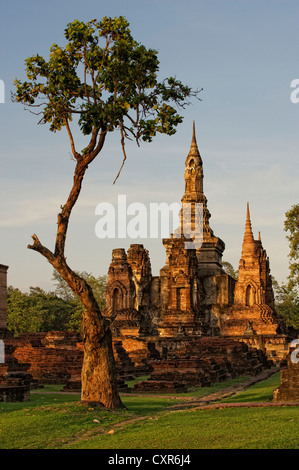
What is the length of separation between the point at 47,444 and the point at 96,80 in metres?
8.53

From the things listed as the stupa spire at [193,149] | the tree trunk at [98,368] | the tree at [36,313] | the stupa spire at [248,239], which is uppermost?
the stupa spire at [193,149]

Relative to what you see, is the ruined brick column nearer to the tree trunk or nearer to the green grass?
the tree trunk

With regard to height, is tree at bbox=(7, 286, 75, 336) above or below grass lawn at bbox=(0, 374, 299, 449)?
above

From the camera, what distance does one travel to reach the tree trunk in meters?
14.5

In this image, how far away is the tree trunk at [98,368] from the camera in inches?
569

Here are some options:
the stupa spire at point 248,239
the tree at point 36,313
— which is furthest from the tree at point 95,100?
the tree at point 36,313

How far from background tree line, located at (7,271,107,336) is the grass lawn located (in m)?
39.0

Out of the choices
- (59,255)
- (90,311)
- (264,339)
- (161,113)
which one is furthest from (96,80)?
(264,339)

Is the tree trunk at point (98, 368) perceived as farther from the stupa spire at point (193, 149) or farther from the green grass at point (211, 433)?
the stupa spire at point (193, 149)

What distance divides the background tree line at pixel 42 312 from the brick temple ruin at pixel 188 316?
1232 cm

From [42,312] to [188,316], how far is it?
1901 cm

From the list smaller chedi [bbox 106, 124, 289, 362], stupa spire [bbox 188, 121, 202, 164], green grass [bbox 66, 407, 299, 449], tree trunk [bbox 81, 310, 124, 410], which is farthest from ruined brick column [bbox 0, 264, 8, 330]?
stupa spire [bbox 188, 121, 202, 164]

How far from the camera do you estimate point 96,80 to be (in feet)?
50.9
